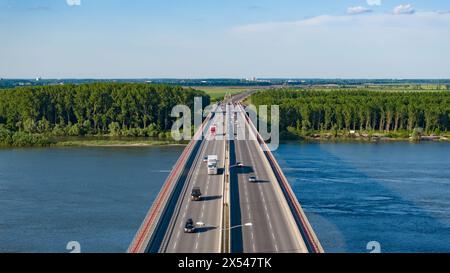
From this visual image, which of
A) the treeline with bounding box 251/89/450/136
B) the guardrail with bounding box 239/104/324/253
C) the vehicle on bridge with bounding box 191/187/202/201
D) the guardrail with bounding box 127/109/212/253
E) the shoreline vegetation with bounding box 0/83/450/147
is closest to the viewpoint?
the guardrail with bounding box 127/109/212/253

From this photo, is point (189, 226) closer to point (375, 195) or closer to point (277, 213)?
point (277, 213)

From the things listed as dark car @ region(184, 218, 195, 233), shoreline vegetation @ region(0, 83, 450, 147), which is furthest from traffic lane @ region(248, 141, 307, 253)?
shoreline vegetation @ region(0, 83, 450, 147)

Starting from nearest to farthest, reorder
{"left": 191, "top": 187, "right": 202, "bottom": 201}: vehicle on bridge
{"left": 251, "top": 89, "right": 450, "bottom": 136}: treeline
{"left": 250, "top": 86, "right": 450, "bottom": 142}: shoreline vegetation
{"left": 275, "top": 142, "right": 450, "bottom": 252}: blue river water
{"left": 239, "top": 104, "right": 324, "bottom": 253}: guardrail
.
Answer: {"left": 239, "top": 104, "right": 324, "bottom": 253}: guardrail < {"left": 275, "top": 142, "right": 450, "bottom": 252}: blue river water < {"left": 191, "top": 187, "right": 202, "bottom": 201}: vehicle on bridge < {"left": 250, "top": 86, "right": 450, "bottom": 142}: shoreline vegetation < {"left": 251, "top": 89, "right": 450, "bottom": 136}: treeline

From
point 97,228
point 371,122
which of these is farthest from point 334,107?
point 97,228

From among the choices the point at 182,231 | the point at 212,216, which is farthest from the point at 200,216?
the point at 182,231

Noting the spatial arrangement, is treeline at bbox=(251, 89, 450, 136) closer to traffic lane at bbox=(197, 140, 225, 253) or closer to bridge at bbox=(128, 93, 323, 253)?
bridge at bbox=(128, 93, 323, 253)

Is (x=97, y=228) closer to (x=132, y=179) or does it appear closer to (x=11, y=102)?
(x=132, y=179)
